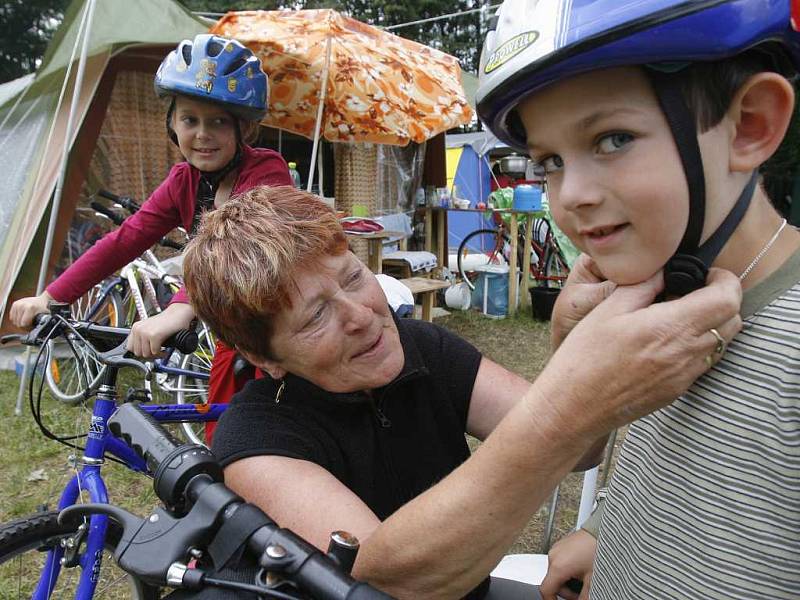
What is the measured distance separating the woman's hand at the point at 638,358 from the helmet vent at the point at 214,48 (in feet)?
9.25

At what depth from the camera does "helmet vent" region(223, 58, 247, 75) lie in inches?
113

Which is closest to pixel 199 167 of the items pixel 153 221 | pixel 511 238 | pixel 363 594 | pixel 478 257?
pixel 153 221

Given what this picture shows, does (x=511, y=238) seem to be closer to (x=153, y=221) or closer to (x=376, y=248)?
(x=376, y=248)

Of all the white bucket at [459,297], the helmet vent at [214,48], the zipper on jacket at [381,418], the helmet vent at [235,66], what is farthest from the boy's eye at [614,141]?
the white bucket at [459,297]

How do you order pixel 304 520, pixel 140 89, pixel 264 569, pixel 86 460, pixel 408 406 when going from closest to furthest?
pixel 264 569 < pixel 304 520 < pixel 408 406 < pixel 86 460 < pixel 140 89

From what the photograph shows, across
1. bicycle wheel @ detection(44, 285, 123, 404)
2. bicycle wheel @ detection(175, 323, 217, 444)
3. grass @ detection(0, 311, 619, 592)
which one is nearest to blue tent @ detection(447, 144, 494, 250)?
grass @ detection(0, 311, 619, 592)

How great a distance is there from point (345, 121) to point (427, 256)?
2.47 meters

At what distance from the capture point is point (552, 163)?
886 mm

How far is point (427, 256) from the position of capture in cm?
750

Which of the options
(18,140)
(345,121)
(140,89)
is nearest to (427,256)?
(345,121)

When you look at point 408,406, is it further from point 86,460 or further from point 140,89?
point 140,89

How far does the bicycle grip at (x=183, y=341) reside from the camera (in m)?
1.97

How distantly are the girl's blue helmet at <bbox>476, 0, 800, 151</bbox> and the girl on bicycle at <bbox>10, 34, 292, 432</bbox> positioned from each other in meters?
1.74

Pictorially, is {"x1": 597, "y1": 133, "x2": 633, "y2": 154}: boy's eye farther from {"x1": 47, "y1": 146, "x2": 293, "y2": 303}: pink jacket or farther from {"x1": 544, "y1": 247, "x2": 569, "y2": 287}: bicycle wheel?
{"x1": 544, "y1": 247, "x2": 569, "y2": 287}: bicycle wheel
